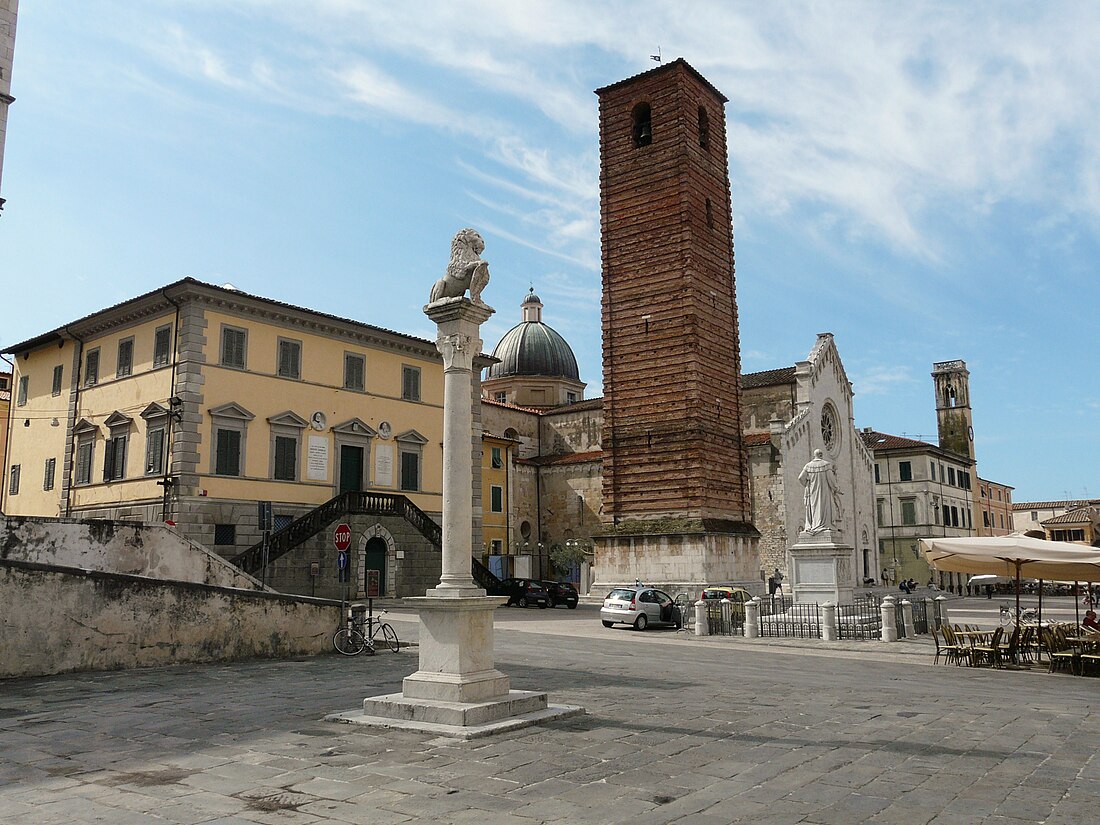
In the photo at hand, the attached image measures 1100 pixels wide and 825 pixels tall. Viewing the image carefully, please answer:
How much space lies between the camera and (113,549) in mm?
18531

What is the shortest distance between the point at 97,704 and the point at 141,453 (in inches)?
842

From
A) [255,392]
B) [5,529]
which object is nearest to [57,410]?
[255,392]

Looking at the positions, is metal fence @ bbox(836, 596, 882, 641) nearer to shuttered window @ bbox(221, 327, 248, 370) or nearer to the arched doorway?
the arched doorway

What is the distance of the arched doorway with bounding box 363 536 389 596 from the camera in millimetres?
31328

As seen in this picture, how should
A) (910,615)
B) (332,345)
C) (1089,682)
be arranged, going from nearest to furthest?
(1089,682) → (910,615) → (332,345)

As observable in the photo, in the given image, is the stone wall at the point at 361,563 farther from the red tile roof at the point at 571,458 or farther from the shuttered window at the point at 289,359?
the red tile roof at the point at 571,458

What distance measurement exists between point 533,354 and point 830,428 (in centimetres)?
2372

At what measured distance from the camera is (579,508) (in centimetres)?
5359

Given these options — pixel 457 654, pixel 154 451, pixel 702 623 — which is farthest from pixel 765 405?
pixel 457 654

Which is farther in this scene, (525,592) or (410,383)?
(525,592)

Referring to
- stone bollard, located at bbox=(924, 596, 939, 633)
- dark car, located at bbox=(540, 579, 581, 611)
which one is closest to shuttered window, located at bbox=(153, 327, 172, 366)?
dark car, located at bbox=(540, 579, 581, 611)

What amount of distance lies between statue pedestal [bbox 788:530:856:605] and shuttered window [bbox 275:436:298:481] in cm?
1735

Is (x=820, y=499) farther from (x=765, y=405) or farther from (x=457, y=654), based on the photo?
(x=765, y=405)

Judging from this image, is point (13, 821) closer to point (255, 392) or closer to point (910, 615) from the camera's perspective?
point (910, 615)
